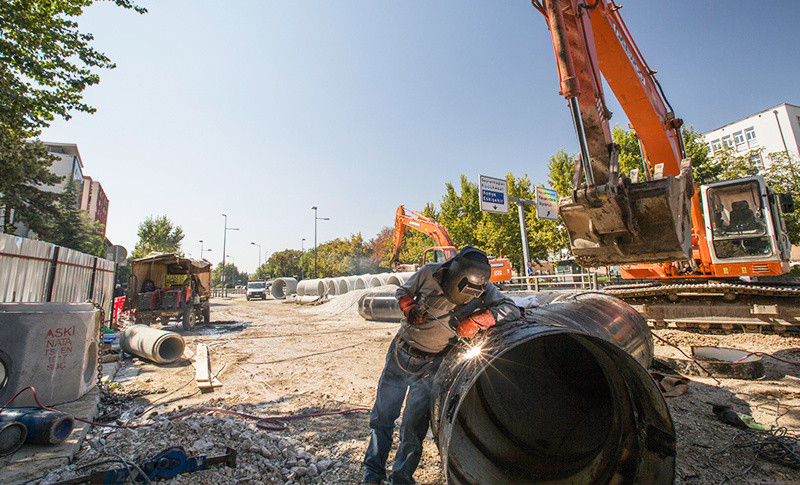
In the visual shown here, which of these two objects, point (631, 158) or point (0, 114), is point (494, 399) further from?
Answer: point (631, 158)

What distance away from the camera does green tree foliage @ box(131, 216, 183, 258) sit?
149 feet

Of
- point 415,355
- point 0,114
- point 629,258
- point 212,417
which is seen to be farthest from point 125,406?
point 629,258

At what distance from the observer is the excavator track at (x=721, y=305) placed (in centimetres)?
657

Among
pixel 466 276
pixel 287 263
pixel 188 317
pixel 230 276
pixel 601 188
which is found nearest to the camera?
pixel 466 276

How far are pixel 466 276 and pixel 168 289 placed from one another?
38.6ft

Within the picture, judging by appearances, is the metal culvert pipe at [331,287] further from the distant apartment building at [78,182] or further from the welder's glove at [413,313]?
the distant apartment building at [78,182]

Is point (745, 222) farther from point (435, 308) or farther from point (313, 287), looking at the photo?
point (313, 287)

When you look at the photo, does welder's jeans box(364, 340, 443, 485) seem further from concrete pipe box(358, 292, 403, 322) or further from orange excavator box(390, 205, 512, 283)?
orange excavator box(390, 205, 512, 283)

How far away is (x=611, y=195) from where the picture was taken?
454 centimetres

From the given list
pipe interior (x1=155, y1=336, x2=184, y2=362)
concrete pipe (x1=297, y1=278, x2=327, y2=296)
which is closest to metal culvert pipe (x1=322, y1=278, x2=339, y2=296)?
concrete pipe (x1=297, y1=278, x2=327, y2=296)

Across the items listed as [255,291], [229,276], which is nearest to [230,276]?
[229,276]

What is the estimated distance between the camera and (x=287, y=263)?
198 feet

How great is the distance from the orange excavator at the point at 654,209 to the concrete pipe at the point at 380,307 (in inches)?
258

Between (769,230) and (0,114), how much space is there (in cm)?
1406
